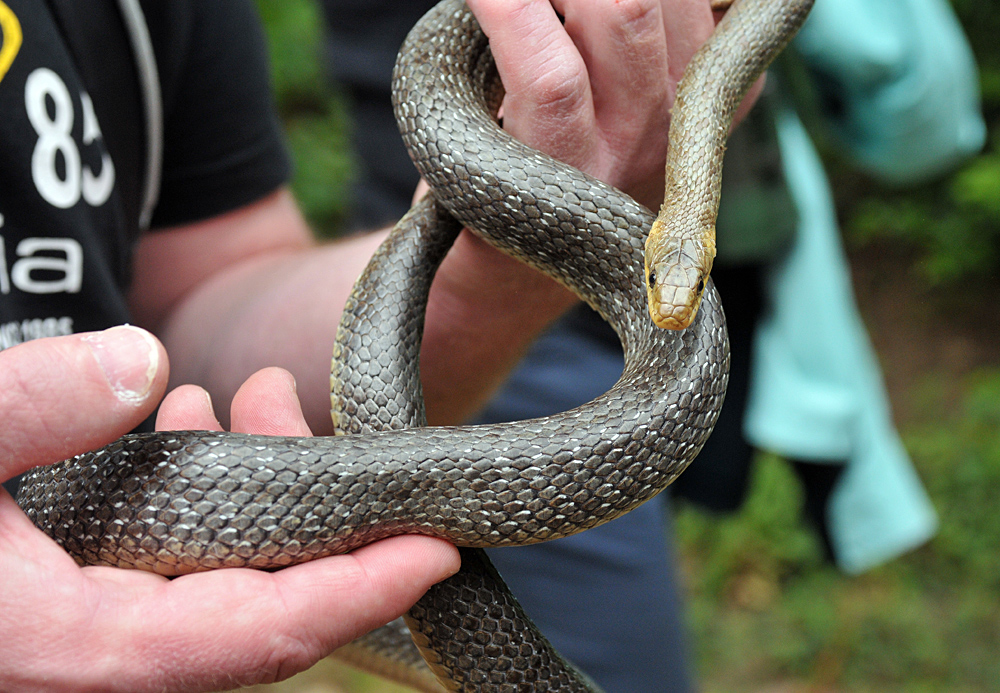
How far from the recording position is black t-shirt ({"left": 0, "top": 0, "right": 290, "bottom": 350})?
130 cm

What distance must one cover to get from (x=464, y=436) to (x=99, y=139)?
0.90 metres

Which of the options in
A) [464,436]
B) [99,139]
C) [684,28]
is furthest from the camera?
[99,139]

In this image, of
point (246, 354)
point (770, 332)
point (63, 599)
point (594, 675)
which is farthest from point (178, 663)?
point (770, 332)

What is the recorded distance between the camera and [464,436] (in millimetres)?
953

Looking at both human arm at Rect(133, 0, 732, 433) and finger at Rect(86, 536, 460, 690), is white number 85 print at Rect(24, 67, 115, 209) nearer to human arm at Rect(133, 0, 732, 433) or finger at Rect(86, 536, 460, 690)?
human arm at Rect(133, 0, 732, 433)

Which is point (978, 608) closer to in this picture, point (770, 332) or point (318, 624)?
point (770, 332)

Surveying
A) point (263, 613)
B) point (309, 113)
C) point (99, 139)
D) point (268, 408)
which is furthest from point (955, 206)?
point (263, 613)

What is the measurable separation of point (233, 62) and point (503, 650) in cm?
136

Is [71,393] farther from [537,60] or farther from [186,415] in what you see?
[537,60]

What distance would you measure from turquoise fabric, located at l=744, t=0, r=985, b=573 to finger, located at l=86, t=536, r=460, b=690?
1.74 m

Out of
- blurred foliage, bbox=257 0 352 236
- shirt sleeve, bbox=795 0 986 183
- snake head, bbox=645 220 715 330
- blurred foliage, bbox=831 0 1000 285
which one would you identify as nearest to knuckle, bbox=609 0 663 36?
snake head, bbox=645 220 715 330

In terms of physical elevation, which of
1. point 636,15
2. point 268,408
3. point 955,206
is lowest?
point 955,206

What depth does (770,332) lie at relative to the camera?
2.44 m

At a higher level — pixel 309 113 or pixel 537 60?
pixel 537 60
